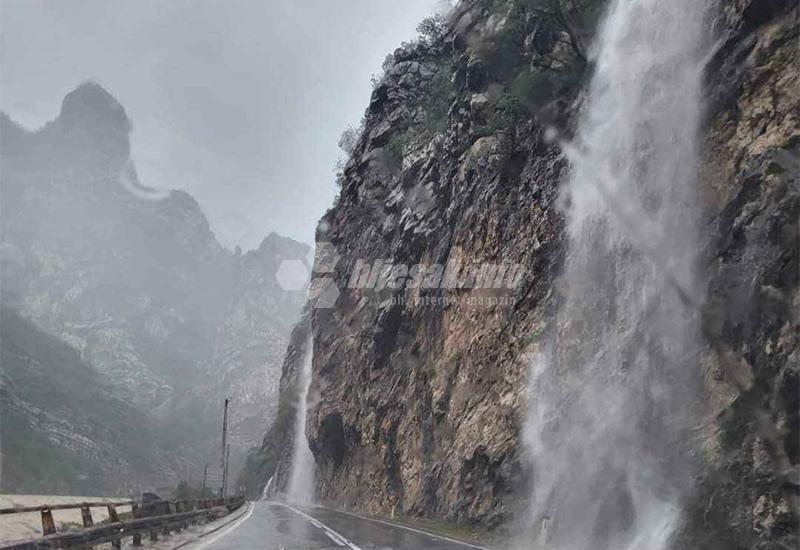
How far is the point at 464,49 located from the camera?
35.4 meters

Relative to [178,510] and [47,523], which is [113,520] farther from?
[178,510]

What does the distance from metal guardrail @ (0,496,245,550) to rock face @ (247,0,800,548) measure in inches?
393

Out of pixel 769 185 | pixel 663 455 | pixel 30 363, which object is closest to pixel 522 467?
pixel 663 455

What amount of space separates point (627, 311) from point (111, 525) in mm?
12794

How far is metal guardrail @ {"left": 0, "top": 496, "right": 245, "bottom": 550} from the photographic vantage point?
28.5 feet

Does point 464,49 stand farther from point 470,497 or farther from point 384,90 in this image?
point 470,497

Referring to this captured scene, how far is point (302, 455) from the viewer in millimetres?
75125

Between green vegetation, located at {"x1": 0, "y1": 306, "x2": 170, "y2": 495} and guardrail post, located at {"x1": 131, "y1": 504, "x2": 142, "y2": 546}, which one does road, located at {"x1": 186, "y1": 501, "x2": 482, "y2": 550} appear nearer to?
guardrail post, located at {"x1": 131, "y1": 504, "x2": 142, "y2": 546}

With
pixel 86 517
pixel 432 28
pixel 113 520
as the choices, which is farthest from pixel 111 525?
pixel 432 28

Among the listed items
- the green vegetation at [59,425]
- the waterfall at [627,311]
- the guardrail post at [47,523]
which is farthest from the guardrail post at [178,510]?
the green vegetation at [59,425]

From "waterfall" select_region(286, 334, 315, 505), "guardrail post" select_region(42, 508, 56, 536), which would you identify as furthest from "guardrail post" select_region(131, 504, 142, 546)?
"waterfall" select_region(286, 334, 315, 505)

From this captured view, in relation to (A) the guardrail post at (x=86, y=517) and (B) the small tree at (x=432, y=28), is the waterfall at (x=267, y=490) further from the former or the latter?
(A) the guardrail post at (x=86, y=517)

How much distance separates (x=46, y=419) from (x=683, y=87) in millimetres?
135538

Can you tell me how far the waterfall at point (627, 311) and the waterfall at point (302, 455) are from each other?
4657 cm
